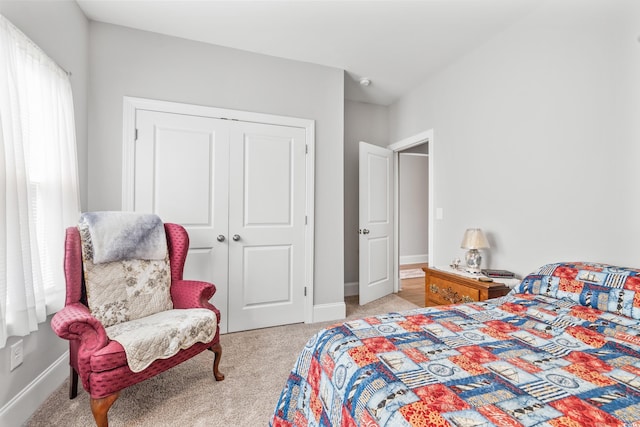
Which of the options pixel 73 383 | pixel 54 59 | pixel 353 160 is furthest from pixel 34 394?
pixel 353 160

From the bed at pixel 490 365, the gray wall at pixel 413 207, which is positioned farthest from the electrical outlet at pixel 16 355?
the gray wall at pixel 413 207

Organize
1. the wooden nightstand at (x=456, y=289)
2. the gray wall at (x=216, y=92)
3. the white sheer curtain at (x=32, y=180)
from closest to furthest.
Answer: the white sheer curtain at (x=32, y=180) → the wooden nightstand at (x=456, y=289) → the gray wall at (x=216, y=92)

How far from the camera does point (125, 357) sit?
148 cm

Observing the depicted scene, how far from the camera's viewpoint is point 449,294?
2496 millimetres

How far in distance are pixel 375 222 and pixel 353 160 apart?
35.0 inches

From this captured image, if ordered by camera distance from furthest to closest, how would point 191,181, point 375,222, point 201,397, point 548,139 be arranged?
1. point 375,222
2. point 191,181
3. point 548,139
4. point 201,397

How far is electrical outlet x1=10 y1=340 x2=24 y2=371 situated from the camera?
60.3 inches

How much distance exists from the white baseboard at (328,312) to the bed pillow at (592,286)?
1.68 metres

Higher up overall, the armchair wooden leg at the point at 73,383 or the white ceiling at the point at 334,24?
the white ceiling at the point at 334,24

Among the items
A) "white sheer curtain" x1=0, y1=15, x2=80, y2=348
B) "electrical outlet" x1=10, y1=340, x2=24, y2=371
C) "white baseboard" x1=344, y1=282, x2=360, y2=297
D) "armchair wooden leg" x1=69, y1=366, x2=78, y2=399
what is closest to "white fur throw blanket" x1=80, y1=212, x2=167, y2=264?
"white sheer curtain" x1=0, y1=15, x2=80, y2=348

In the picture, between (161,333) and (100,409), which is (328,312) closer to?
(161,333)

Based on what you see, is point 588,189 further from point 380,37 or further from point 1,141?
point 1,141

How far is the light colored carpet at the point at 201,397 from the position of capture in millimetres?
1610

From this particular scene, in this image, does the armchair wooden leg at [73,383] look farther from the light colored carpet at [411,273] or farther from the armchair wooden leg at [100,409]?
the light colored carpet at [411,273]
